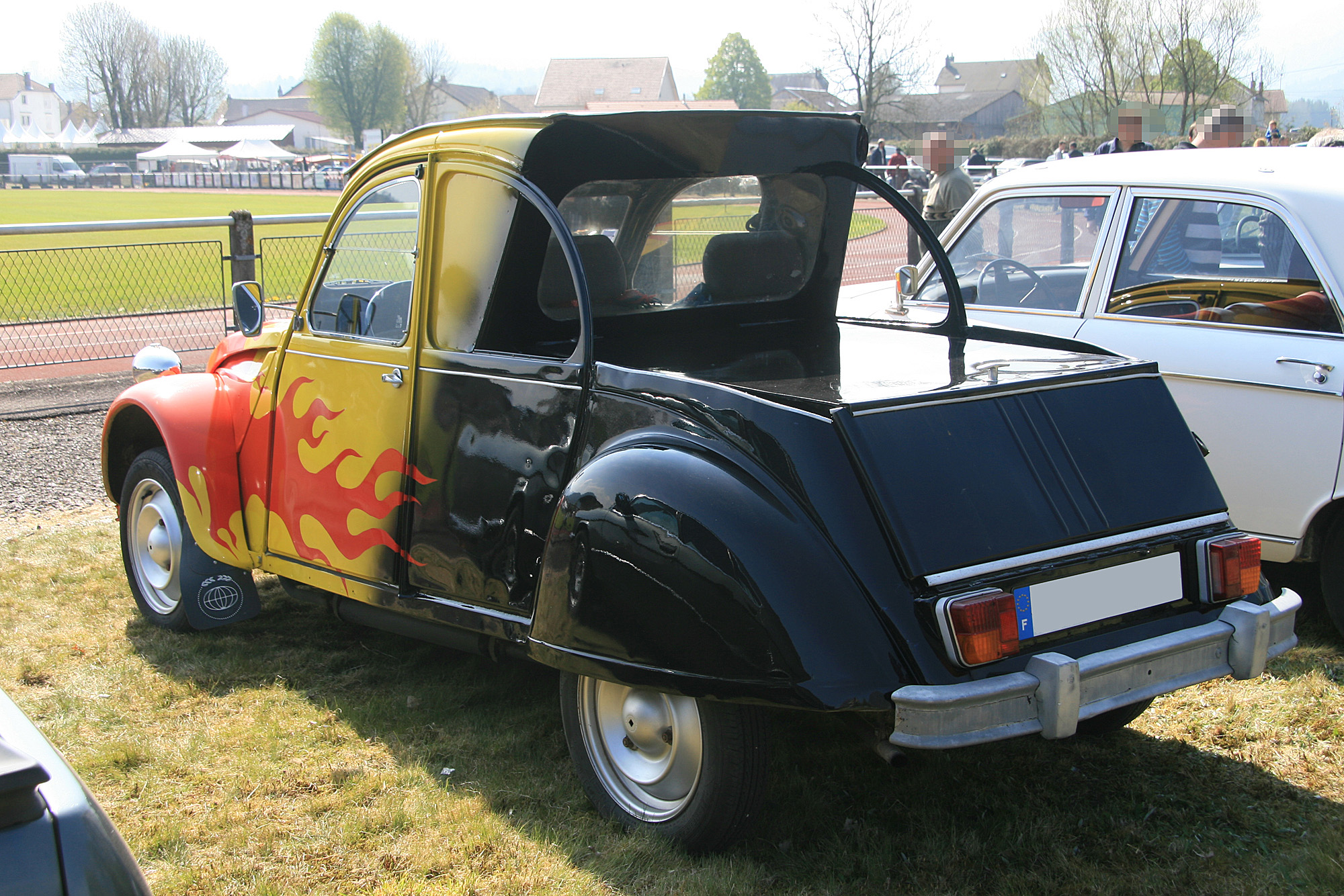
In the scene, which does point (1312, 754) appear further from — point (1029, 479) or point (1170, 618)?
point (1029, 479)

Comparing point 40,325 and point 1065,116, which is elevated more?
point 1065,116

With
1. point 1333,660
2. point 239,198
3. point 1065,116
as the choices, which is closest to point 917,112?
point 1065,116

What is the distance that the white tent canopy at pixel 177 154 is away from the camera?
8312 centimetres

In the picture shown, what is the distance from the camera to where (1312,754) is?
11.8 ft

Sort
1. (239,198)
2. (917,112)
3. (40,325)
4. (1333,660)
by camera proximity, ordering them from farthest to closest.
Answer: (917,112), (239,198), (40,325), (1333,660)

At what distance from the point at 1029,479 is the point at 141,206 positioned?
1777 inches

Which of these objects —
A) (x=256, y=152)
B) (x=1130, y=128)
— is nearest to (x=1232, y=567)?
(x=1130, y=128)

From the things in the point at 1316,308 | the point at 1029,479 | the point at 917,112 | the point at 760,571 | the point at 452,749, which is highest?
the point at 917,112

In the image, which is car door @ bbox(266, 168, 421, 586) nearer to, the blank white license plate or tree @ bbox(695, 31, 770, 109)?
the blank white license plate

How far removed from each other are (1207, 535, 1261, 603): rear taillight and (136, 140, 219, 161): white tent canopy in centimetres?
9043

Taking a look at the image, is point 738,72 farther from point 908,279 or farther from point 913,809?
point 913,809

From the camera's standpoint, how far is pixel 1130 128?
9.94 m

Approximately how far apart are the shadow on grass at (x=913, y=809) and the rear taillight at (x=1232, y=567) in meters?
0.72

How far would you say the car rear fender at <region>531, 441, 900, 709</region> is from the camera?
256 cm
